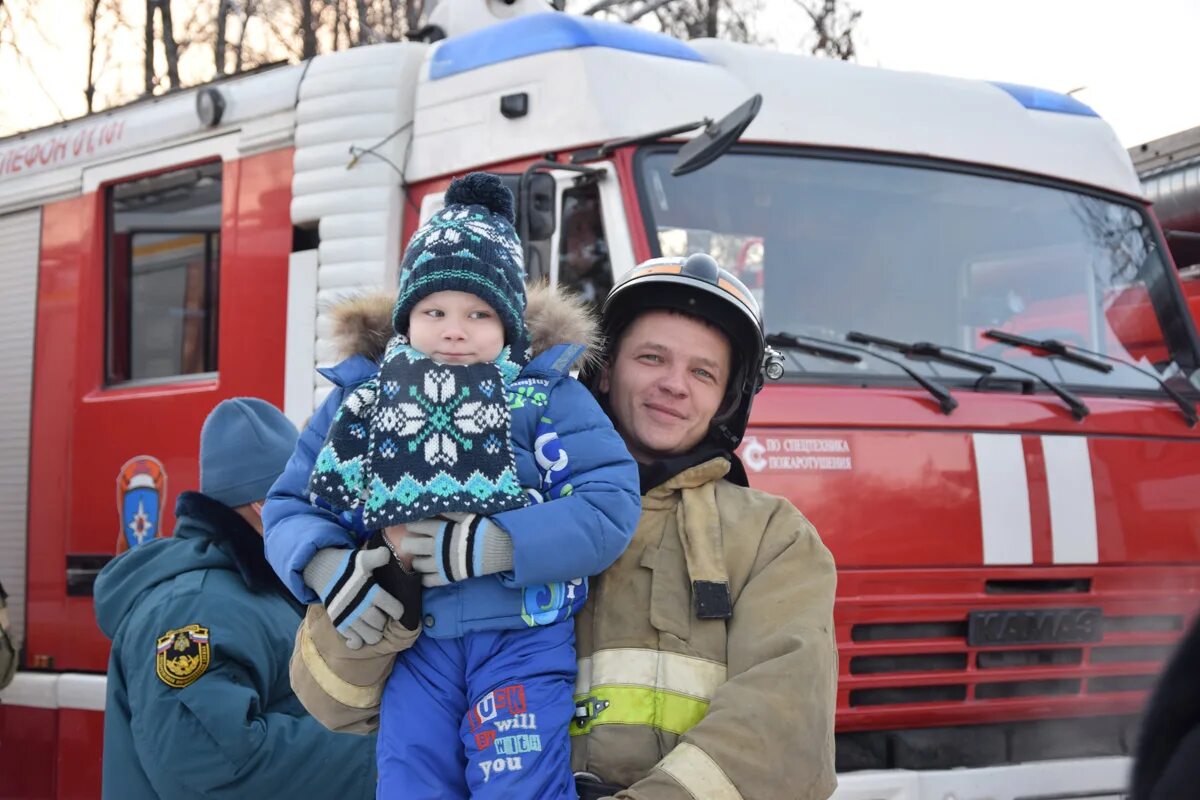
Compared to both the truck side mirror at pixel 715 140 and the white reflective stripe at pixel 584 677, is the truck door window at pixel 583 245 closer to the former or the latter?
the truck side mirror at pixel 715 140

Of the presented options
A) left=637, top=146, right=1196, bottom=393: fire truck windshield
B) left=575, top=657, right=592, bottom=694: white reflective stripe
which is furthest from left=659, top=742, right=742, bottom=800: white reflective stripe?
left=637, top=146, right=1196, bottom=393: fire truck windshield

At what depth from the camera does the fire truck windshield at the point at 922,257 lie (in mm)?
4289

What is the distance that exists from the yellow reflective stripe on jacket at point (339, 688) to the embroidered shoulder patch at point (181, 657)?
72 centimetres

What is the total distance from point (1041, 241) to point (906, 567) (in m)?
1.55

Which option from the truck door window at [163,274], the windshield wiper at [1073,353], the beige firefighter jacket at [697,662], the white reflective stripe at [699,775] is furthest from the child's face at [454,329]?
the truck door window at [163,274]

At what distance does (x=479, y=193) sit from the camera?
2312mm

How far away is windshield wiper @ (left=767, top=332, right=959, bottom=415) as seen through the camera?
4035 millimetres

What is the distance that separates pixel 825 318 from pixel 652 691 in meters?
2.50

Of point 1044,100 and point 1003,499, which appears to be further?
point 1044,100

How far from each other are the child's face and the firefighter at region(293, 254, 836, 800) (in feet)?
1.17

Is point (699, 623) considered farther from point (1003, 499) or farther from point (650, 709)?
point (1003, 499)

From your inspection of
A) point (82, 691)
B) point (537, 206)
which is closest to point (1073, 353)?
point (537, 206)

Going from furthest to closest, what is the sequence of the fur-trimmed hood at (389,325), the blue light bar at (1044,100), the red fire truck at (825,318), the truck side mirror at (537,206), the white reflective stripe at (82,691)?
the white reflective stripe at (82,691), the blue light bar at (1044,100), the truck side mirror at (537,206), the red fire truck at (825,318), the fur-trimmed hood at (389,325)

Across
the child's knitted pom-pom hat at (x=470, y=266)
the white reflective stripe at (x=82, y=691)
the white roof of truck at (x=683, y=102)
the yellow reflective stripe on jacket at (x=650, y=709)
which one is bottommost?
the white reflective stripe at (x=82, y=691)
